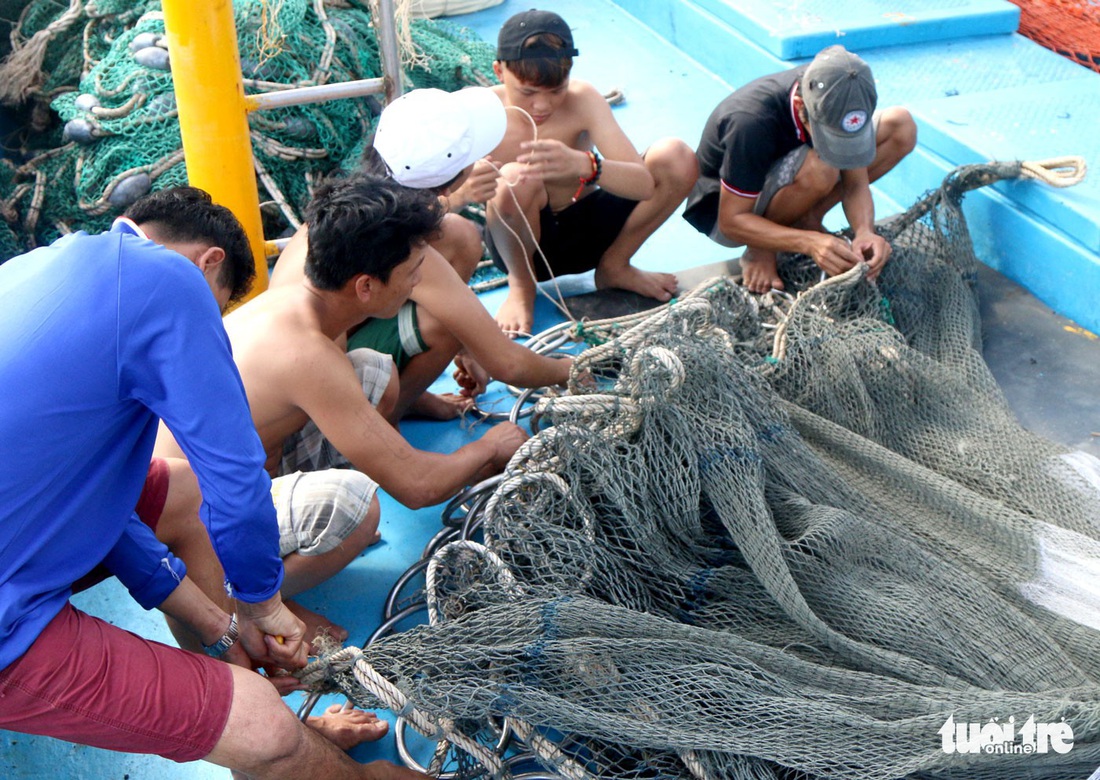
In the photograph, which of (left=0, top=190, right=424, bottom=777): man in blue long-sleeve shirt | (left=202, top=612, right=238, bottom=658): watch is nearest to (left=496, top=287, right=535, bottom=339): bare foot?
(left=202, top=612, right=238, bottom=658): watch

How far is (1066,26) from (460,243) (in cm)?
451

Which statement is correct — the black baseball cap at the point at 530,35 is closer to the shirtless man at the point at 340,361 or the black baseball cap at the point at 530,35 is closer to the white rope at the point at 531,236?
the white rope at the point at 531,236

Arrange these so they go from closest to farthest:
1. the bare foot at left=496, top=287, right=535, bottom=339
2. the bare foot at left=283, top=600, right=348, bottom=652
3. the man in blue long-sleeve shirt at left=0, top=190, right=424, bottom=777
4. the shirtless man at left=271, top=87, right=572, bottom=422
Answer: the man in blue long-sleeve shirt at left=0, top=190, right=424, bottom=777
the bare foot at left=283, top=600, right=348, bottom=652
the shirtless man at left=271, top=87, right=572, bottom=422
the bare foot at left=496, top=287, right=535, bottom=339

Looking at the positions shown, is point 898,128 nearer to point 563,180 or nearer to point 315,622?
point 563,180

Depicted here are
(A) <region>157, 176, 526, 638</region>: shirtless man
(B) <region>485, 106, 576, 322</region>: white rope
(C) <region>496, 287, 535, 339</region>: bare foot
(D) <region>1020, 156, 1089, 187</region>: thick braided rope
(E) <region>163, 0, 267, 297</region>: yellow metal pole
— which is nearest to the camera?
(A) <region>157, 176, 526, 638</region>: shirtless man

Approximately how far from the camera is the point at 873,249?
404cm

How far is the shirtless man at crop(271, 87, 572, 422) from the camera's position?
3234 millimetres

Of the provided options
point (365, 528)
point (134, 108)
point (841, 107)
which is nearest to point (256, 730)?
point (365, 528)

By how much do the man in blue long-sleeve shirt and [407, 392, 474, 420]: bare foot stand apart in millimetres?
1574

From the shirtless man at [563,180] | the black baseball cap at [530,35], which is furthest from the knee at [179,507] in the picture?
the black baseball cap at [530,35]

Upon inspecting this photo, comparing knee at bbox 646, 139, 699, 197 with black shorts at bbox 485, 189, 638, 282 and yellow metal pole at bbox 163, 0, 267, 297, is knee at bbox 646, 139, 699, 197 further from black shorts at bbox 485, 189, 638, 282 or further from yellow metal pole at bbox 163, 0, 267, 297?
yellow metal pole at bbox 163, 0, 267, 297

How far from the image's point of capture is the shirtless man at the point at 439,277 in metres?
3.23

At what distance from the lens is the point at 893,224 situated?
4.25 meters

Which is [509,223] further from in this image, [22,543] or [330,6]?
[22,543]
